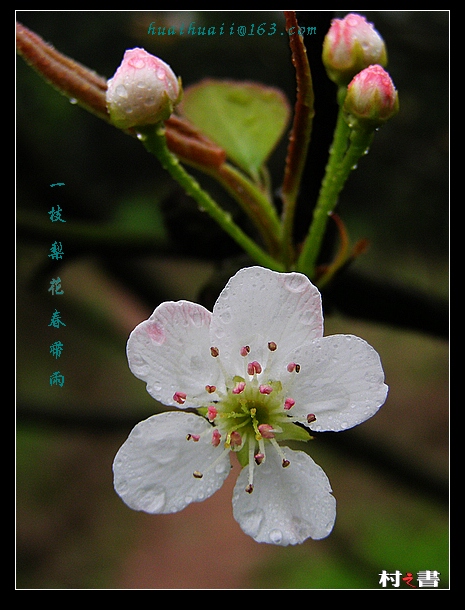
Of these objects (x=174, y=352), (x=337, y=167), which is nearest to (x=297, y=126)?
(x=337, y=167)

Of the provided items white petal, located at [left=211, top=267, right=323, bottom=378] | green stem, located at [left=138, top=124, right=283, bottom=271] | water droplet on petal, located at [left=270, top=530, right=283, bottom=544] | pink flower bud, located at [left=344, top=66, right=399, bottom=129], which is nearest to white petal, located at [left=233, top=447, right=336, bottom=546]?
water droplet on petal, located at [left=270, top=530, right=283, bottom=544]

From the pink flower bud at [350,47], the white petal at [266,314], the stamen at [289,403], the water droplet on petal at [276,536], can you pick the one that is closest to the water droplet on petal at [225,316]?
the white petal at [266,314]

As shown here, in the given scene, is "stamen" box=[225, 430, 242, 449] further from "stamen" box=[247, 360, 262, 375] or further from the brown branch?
the brown branch

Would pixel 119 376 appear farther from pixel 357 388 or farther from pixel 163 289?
pixel 357 388

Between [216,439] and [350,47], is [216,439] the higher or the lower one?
the lower one

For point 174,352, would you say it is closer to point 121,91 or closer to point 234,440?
point 234,440

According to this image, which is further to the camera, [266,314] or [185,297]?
[185,297]
